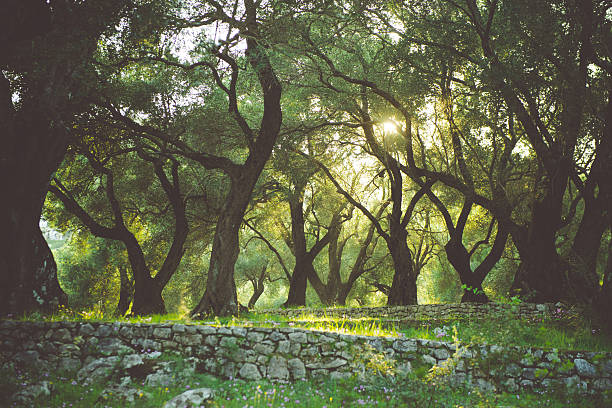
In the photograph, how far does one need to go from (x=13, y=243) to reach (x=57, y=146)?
243 centimetres

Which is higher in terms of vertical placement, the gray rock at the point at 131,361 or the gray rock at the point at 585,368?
the gray rock at the point at 585,368

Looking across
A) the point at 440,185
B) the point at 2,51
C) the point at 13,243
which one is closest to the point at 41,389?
the point at 13,243

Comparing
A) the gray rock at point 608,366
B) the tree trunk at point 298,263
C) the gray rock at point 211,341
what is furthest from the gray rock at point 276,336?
the tree trunk at point 298,263

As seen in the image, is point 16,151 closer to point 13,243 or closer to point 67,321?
point 13,243

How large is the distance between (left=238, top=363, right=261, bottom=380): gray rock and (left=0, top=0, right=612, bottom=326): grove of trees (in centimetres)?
428

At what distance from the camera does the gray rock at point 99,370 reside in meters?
7.13

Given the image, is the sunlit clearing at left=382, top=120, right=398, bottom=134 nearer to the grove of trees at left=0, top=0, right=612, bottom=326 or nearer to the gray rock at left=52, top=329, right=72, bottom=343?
the grove of trees at left=0, top=0, right=612, bottom=326

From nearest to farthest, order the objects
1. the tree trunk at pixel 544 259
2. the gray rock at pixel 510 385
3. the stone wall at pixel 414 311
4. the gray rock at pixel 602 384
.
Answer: the gray rock at pixel 602 384
the gray rock at pixel 510 385
the tree trunk at pixel 544 259
the stone wall at pixel 414 311

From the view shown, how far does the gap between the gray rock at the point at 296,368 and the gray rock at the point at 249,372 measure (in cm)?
61

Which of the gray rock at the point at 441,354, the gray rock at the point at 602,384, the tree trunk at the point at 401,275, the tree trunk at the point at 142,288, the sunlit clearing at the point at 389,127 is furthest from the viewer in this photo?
the tree trunk at the point at 401,275

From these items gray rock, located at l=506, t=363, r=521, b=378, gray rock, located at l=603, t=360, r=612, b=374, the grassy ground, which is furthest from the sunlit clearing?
gray rock, located at l=603, t=360, r=612, b=374

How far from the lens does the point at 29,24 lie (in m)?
5.63

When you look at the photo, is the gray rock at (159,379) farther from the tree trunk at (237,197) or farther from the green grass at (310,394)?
the tree trunk at (237,197)

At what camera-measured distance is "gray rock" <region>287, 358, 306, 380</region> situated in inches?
297
